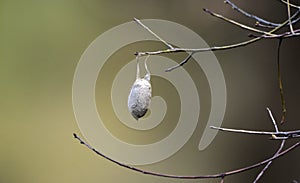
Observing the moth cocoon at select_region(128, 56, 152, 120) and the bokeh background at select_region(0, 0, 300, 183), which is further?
the bokeh background at select_region(0, 0, 300, 183)

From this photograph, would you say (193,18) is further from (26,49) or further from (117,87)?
(26,49)

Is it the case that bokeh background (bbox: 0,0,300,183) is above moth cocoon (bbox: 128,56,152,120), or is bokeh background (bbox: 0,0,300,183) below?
above

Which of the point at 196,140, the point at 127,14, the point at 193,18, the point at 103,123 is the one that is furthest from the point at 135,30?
the point at 196,140

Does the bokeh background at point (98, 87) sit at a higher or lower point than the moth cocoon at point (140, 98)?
higher

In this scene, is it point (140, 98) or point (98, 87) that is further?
point (98, 87)

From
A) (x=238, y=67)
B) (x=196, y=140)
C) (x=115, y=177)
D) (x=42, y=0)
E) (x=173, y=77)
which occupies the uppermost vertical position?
(x=42, y=0)

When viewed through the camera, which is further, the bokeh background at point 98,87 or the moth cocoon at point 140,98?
the bokeh background at point 98,87

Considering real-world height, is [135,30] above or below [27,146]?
above

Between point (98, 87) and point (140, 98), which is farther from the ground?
point (98, 87)
